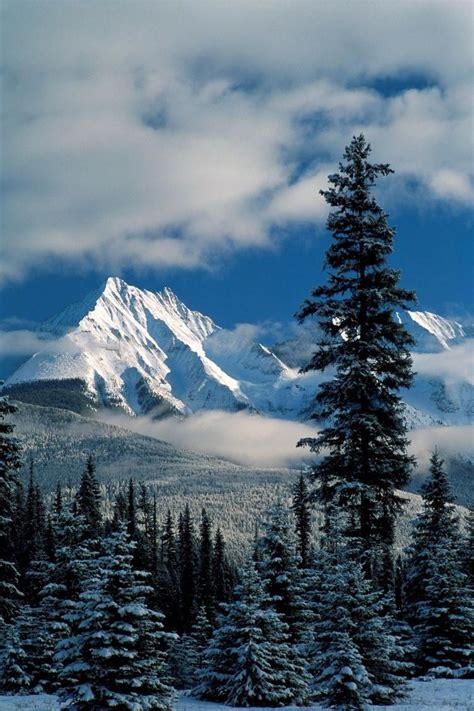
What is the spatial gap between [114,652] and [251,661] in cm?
700

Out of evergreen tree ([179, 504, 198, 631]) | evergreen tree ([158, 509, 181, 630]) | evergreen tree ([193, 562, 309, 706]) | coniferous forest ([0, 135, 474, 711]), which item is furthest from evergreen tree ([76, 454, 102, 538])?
evergreen tree ([193, 562, 309, 706])

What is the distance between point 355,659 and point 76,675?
20.8 feet

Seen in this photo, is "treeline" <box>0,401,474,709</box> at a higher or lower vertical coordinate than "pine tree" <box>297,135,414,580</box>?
lower

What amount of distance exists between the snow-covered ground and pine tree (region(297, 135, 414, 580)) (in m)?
3.68

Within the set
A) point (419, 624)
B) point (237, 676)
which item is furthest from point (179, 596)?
point (237, 676)

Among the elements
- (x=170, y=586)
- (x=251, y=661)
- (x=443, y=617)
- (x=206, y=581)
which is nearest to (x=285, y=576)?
(x=443, y=617)

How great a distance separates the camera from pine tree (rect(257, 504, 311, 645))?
→ 2861 centimetres

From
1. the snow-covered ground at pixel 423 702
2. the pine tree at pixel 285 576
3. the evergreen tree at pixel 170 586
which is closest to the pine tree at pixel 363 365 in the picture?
the snow-covered ground at pixel 423 702

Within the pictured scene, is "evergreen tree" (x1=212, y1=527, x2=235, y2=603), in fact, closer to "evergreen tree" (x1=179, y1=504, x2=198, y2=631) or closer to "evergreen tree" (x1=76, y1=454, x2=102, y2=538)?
"evergreen tree" (x1=179, y1=504, x2=198, y2=631)

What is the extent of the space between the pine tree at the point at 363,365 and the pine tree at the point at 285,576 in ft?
26.1

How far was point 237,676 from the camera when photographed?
847 inches

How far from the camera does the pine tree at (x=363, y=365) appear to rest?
835 inches

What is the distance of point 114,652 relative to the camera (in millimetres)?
16047

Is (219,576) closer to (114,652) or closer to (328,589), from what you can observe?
(328,589)
